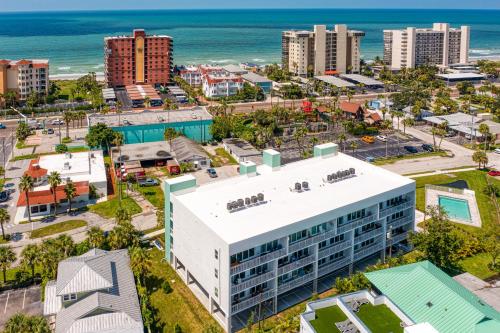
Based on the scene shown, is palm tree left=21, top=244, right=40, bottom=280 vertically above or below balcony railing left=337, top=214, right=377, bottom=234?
below

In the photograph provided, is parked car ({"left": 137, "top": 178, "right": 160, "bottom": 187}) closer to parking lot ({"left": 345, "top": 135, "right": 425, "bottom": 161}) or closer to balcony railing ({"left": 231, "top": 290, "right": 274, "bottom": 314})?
balcony railing ({"left": 231, "top": 290, "right": 274, "bottom": 314})

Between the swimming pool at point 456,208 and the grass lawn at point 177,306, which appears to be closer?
the grass lawn at point 177,306

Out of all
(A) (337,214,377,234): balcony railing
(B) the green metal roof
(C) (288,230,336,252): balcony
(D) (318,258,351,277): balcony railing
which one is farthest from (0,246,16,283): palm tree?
(B) the green metal roof

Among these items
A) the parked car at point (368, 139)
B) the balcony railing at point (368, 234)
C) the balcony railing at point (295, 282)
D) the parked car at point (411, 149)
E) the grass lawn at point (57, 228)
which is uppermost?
the parked car at point (368, 139)

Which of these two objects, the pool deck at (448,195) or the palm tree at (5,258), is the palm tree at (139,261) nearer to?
the palm tree at (5,258)

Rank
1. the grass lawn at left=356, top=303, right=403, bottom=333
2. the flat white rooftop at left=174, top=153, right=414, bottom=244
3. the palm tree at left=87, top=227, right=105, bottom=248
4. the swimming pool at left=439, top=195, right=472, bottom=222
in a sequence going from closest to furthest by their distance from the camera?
the grass lawn at left=356, top=303, right=403, bottom=333 → the flat white rooftop at left=174, top=153, right=414, bottom=244 → the palm tree at left=87, top=227, right=105, bottom=248 → the swimming pool at left=439, top=195, right=472, bottom=222

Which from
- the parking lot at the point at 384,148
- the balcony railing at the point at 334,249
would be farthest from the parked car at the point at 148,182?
the parking lot at the point at 384,148

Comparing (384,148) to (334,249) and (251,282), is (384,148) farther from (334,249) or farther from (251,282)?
(251,282)

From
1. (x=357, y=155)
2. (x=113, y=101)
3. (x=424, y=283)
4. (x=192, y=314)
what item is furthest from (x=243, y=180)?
(x=113, y=101)
